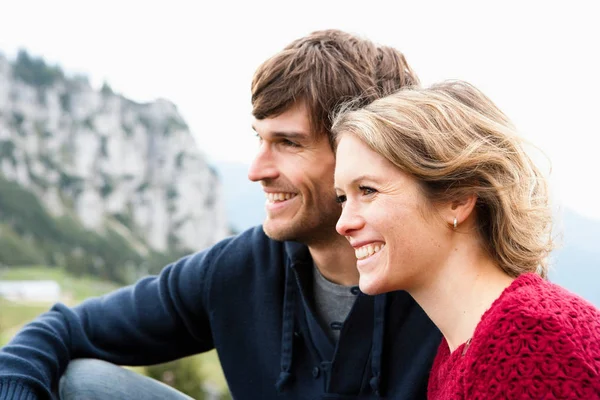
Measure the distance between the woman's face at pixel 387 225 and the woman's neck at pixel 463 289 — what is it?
1.9 inches

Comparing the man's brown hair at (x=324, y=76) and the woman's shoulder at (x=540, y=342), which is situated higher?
the man's brown hair at (x=324, y=76)

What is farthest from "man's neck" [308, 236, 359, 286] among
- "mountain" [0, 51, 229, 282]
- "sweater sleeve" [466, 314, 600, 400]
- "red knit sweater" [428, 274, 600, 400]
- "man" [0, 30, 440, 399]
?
"mountain" [0, 51, 229, 282]

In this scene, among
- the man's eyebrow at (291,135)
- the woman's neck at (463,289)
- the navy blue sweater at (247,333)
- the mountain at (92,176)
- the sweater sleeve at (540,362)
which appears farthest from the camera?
the mountain at (92,176)

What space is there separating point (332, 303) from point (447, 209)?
Result: 1147 millimetres

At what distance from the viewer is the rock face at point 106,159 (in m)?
84.0

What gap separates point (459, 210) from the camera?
288 cm

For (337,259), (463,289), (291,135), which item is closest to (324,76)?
(291,135)

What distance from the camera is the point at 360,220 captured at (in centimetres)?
299

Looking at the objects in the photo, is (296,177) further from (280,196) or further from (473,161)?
(473,161)

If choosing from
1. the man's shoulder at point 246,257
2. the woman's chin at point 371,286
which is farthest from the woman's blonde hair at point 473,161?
the man's shoulder at point 246,257

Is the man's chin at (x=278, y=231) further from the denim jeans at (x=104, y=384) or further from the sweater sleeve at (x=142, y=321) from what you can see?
the denim jeans at (x=104, y=384)

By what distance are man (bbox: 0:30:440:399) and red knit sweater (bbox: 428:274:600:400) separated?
869 mm

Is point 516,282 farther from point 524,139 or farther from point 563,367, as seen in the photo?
point 524,139

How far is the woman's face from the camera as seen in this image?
2.88 metres
